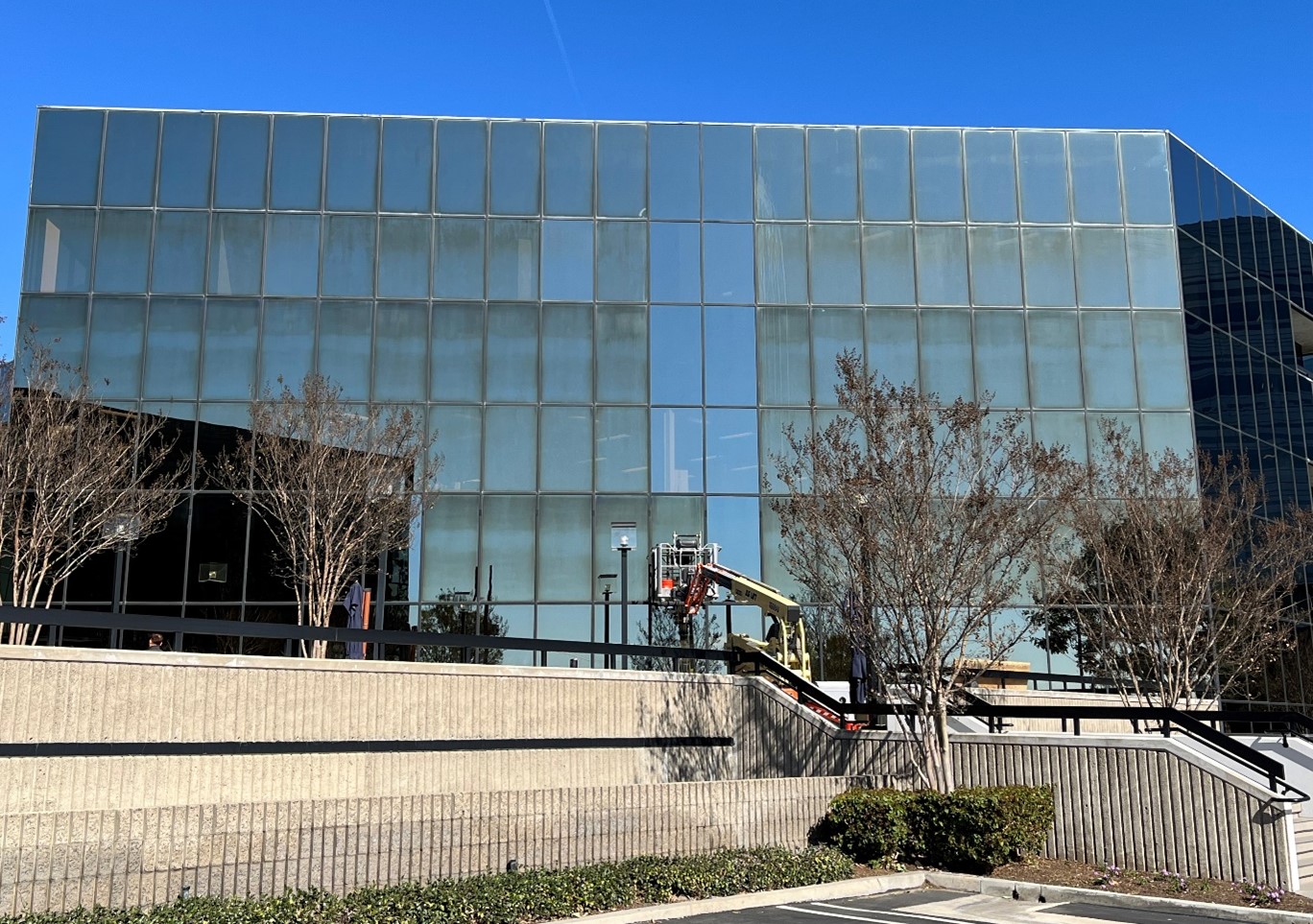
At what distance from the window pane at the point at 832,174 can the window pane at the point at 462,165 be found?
866cm

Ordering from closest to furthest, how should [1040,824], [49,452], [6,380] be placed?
[1040,824] → [49,452] → [6,380]

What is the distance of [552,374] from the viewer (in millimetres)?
30875

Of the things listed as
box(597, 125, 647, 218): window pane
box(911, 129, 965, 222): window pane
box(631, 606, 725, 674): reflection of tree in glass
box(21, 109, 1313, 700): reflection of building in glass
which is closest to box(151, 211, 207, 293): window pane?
box(21, 109, 1313, 700): reflection of building in glass

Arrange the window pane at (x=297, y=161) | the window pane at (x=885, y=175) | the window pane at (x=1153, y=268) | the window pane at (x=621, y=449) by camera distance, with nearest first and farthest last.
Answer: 1. the window pane at (x=621, y=449)
2. the window pane at (x=297, y=161)
3. the window pane at (x=1153, y=268)
4. the window pane at (x=885, y=175)

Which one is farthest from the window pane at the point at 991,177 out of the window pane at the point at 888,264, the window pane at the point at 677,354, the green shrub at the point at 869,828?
the green shrub at the point at 869,828

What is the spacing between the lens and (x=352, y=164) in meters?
31.7

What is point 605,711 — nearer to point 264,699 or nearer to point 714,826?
point 714,826

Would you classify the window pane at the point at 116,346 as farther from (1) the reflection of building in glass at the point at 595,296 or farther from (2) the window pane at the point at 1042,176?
(2) the window pane at the point at 1042,176

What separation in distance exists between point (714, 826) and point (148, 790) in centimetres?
644

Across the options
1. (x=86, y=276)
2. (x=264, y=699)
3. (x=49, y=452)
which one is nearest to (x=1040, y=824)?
(x=264, y=699)

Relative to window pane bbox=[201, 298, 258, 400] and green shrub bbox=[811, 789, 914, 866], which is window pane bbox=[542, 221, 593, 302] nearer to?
window pane bbox=[201, 298, 258, 400]

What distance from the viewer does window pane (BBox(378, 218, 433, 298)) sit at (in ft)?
102

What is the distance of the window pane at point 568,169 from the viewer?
31859mm

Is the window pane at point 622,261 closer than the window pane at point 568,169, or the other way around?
the window pane at point 622,261
